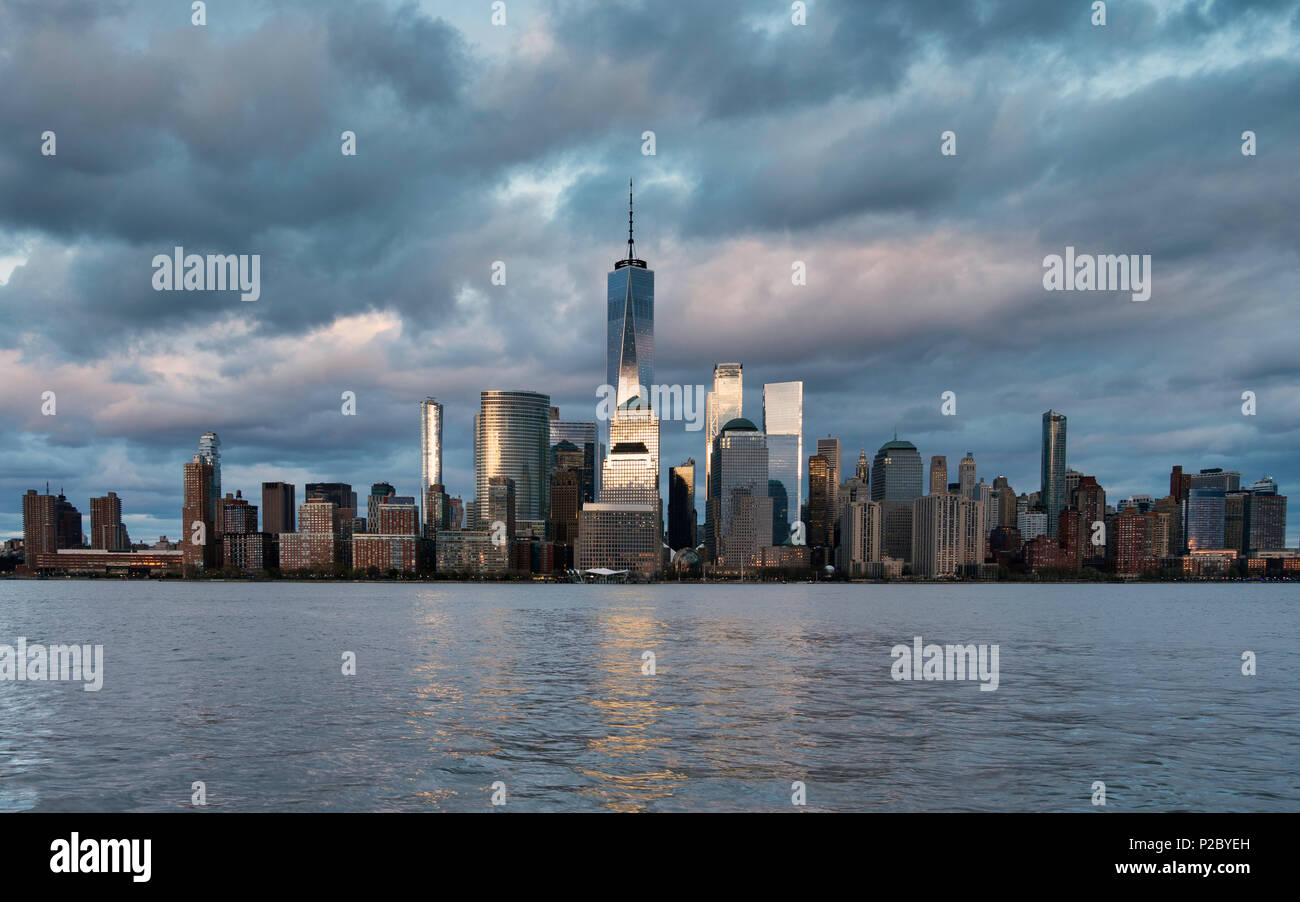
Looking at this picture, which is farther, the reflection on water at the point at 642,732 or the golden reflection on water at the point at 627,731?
the reflection on water at the point at 642,732

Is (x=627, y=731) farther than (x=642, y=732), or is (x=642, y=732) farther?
(x=627, y=731)

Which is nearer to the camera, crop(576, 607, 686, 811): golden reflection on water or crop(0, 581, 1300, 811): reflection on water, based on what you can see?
crop(576, 607, 686, 811): golden reflection on water

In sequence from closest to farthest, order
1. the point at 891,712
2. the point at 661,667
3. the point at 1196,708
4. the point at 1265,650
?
1. the point at 891,712
2. the point at 1196,708
3. the point at 661,667
4. the point at 1265,650
